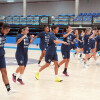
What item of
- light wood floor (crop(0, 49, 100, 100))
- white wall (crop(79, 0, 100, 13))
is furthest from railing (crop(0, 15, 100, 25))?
light wood floor (crop(0, 49, 100, 100))

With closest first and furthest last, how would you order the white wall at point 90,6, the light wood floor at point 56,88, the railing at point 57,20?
1. the light wood floor at point 56,88
2. the railing at point 57,20
3. the white wall at point 90,6

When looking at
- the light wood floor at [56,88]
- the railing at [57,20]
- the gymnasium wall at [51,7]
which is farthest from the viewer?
the gymnasium wall at [51,7]

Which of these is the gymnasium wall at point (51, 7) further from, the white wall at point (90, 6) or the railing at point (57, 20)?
the railing at point (57, 20)

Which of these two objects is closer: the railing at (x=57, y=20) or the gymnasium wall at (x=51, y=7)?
A: the railing at (x=57, y=20)

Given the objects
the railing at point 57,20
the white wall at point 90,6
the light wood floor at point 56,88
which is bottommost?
the light wood floor at point 56,88

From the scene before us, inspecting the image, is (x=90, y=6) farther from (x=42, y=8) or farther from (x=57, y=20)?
(x=42, y=8)

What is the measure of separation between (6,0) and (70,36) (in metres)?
25.4

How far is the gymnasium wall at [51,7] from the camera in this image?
27.7m

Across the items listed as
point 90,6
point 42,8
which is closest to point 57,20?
point 90,6

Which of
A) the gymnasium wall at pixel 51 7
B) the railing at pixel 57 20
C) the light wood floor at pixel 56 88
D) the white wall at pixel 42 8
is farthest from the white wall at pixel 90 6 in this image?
the light wood floor at pixel 56 88

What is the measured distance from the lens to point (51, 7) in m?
30.2

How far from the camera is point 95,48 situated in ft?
32.0

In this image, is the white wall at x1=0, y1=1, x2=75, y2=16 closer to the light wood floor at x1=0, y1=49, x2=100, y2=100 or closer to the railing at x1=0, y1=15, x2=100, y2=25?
the railing at x1=0, y1=15, x2=100, y2=25

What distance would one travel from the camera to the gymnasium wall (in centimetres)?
2767
